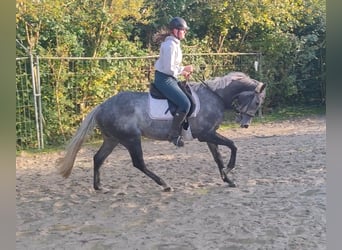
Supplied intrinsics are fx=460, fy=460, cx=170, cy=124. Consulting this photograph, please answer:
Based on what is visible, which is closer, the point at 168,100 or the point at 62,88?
the point at 168,100

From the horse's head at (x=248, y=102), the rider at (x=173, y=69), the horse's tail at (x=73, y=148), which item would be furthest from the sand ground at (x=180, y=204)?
the rider at (x=173, y=69)

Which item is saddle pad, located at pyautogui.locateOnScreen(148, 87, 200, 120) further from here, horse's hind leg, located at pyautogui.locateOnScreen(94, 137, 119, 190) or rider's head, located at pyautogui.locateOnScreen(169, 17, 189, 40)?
rider's head, located at pyautogui.locateOnScreen(169, 17, 189, 40)

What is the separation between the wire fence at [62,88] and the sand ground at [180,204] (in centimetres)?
Answer: 58

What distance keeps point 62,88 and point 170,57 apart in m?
3.45

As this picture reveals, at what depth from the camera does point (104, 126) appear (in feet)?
15.5

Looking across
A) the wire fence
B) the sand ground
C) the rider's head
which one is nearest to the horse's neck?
the rider's head

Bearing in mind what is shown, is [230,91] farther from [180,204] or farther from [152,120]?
[180,204]

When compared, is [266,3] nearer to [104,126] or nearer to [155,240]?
[104,126]

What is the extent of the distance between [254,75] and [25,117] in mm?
5081

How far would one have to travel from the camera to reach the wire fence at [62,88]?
23.2ft

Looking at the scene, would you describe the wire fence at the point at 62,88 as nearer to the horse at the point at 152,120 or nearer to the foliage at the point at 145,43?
the foliage at the point at 145,43

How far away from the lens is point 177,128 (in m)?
4.62

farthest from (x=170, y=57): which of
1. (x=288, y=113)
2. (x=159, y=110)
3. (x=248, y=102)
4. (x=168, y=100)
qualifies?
(x=288, y=113)
